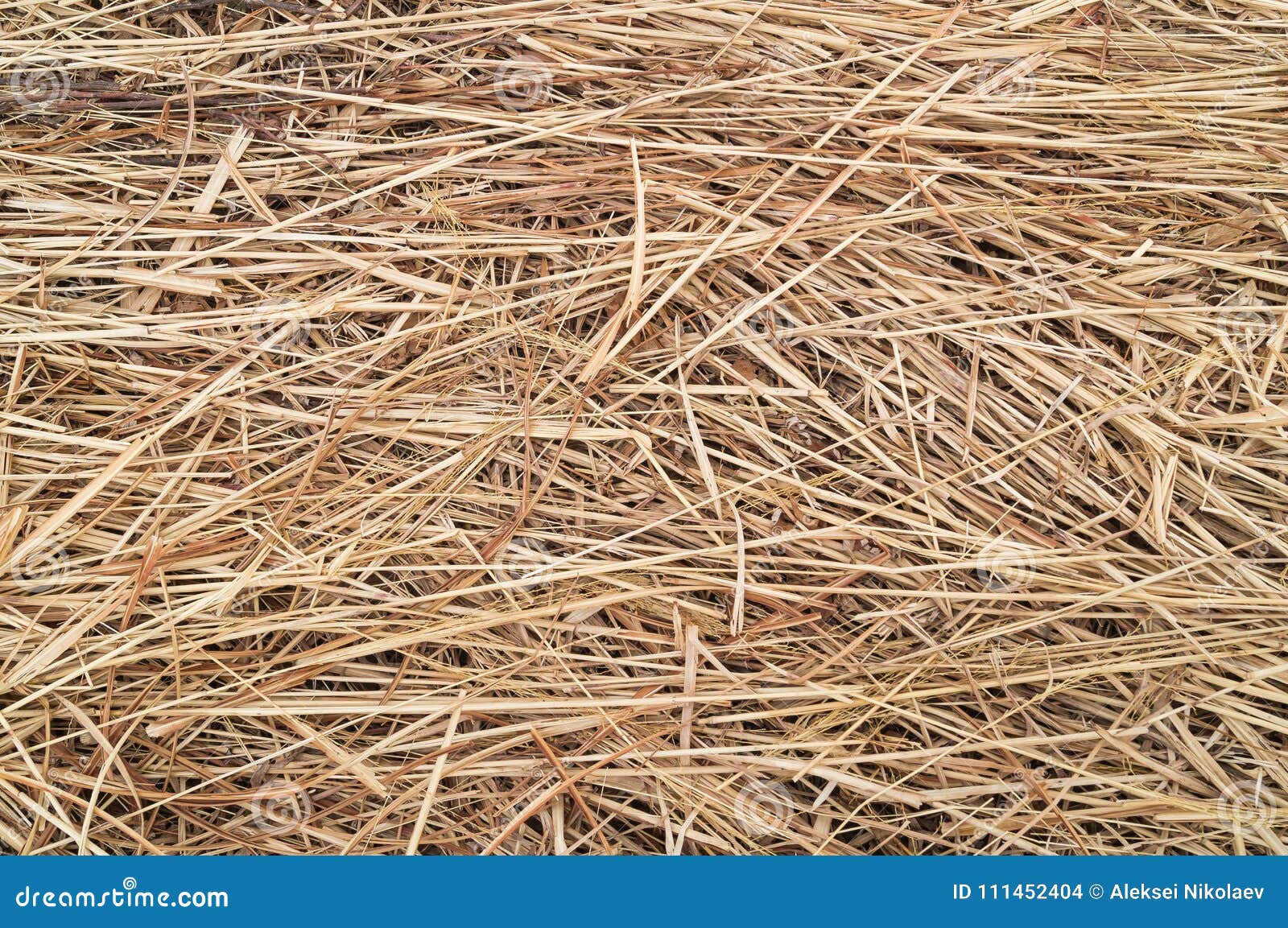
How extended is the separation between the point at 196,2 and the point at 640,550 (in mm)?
1407

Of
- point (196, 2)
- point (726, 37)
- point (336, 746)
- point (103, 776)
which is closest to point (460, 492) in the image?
point (336, 746)

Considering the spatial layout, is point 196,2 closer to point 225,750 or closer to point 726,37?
point 726,37

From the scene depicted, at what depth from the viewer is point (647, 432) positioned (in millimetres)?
1594

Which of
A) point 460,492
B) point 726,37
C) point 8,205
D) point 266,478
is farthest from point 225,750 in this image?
point 726,37

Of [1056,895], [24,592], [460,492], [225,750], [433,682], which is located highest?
[460,492]

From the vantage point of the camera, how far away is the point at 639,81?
65.5 inches

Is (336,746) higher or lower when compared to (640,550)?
lower

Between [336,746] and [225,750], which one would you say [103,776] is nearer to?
[225,750]

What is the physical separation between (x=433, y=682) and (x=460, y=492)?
349mm

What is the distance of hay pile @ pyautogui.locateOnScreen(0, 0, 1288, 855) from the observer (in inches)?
60.8

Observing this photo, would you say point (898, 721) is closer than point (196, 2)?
Yes

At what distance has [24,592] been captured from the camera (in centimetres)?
158

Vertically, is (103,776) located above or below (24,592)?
below

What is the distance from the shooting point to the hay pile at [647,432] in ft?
5.07
